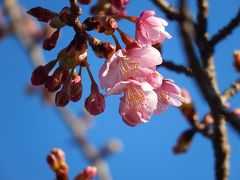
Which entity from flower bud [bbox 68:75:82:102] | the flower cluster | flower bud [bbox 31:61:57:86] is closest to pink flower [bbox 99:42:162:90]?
the flower cluster

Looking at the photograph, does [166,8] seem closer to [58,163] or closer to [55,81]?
[55,81]

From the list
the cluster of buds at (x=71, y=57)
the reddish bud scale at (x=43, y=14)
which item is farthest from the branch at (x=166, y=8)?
the reddish bud scale at (x=43, y=14)

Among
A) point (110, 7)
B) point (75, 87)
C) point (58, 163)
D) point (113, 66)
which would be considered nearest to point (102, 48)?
point (113, 66)

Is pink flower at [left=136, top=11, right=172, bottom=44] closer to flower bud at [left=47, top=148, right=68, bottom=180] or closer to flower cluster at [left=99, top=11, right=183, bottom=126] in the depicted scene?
flower cluster at [left=99, top=11, right=183, bottom=126]

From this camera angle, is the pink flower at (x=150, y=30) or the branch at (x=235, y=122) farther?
the pink flower at (x=150, y=30)

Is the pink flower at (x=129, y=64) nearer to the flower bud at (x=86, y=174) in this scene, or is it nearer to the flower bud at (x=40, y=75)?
the flower bud at (x=40, y=75)
